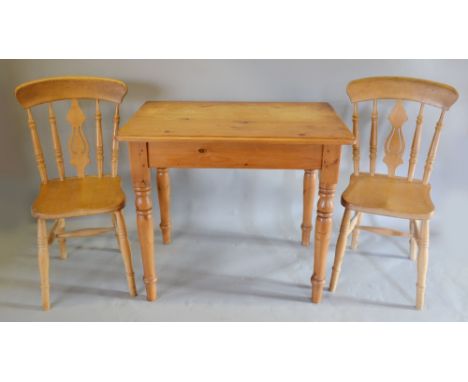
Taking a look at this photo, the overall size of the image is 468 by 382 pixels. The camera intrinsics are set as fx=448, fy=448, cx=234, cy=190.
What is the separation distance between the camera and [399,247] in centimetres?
263

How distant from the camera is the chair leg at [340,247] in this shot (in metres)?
2.10

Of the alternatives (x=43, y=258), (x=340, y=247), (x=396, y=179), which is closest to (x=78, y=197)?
(x=43, y=258)

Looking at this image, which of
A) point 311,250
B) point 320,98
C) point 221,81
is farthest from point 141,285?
point 320,98

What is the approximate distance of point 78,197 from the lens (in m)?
2.14

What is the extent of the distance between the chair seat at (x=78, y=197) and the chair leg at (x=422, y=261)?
1391 mm

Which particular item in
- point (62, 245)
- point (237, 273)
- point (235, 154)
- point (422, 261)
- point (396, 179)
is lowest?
point (237, 273)

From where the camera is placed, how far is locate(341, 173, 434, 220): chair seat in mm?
2010

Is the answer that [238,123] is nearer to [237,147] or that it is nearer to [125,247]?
[237,147]

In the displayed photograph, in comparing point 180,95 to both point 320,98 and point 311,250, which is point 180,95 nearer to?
point 320,98

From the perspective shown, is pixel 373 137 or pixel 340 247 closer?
pixel 340 247

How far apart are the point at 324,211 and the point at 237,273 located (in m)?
0.68

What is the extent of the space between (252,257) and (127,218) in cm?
86

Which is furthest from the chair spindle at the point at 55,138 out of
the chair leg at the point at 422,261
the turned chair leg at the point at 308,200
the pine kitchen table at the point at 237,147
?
the chair leg at the point at 422,261

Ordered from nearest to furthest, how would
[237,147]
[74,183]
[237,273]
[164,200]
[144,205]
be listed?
[237,147] < [144,205] < [74,183] < [237,273] < [164,200]
